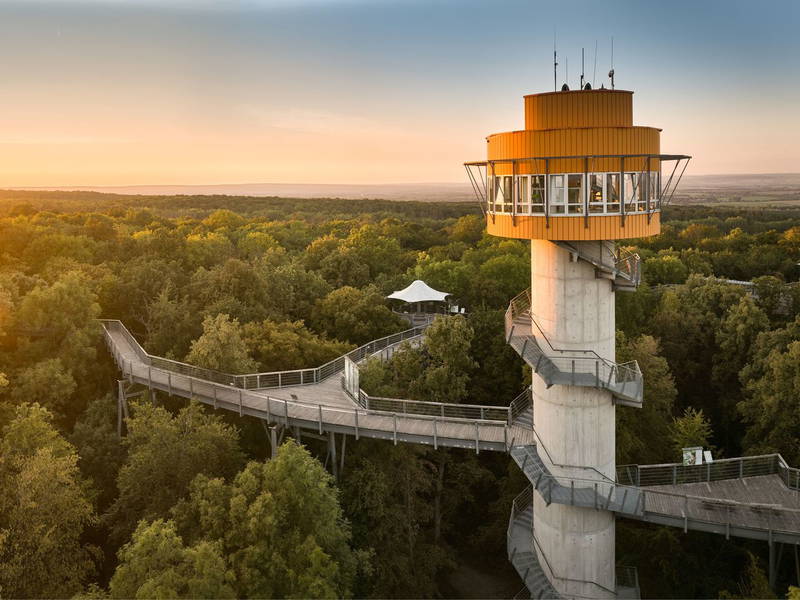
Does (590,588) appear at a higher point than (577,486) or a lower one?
lower

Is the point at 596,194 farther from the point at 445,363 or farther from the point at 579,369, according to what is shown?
the point at 445,363

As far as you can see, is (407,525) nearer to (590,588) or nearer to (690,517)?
(590,588)

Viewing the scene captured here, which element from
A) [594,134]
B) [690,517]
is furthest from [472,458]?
[594,134]

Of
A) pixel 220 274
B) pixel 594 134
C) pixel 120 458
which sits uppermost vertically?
pixel 594 134

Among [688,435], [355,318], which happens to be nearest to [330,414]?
[355,318]

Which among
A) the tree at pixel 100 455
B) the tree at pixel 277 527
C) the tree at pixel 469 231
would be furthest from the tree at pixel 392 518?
the tree at pixel 469 231

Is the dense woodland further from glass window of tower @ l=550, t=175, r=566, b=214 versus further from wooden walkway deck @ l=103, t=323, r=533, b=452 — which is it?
glass window of tower @ l=550, t=175, r=566, b=214
